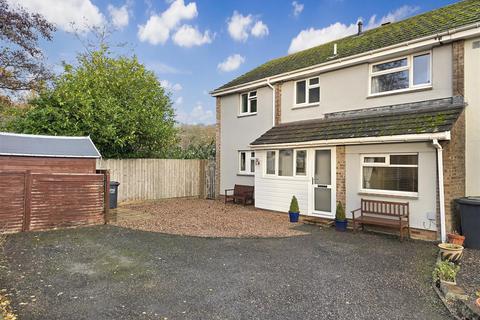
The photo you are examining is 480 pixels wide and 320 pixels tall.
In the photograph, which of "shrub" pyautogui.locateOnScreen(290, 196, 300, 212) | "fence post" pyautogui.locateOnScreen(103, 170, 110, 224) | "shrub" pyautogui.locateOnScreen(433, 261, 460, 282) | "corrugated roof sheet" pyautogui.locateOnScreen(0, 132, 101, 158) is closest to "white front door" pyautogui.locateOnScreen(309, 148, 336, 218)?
"shrub" pyautogui.locateOnScreen(290, 196, 300, 212)

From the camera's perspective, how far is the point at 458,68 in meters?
8.16

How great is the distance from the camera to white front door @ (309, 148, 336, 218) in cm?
1005

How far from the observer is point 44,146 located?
9.48 m

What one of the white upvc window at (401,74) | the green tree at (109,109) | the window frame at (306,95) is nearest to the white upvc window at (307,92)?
the window frame at (306,95)

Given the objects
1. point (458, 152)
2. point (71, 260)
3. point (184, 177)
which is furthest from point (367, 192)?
point (184, 177)

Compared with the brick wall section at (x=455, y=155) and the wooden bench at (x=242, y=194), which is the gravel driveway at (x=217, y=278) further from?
the wooden bench at (x=242, y=194)

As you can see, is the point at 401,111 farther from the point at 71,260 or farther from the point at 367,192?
the point at 71,260

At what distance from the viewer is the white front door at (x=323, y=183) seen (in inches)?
396

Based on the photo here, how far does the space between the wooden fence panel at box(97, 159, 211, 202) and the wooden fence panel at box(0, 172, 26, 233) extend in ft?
16.1

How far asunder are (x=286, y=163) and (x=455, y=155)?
5.28 m

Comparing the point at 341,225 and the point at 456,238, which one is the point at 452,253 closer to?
the point at 456,238

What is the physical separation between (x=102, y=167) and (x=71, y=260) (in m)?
7.81

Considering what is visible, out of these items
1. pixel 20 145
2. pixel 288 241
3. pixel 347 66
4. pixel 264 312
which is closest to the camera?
pixel 264 312

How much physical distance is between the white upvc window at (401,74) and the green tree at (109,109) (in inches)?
386
